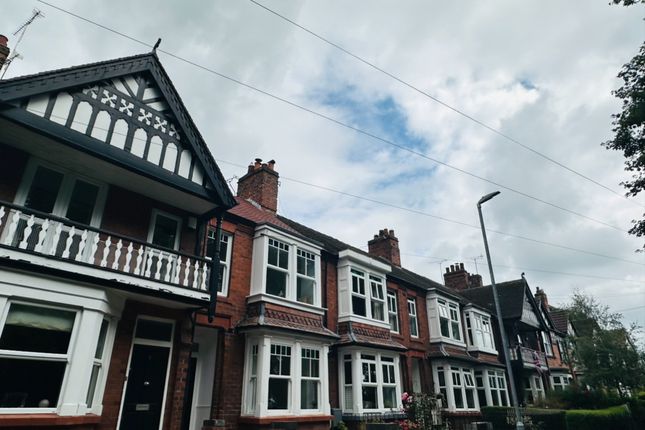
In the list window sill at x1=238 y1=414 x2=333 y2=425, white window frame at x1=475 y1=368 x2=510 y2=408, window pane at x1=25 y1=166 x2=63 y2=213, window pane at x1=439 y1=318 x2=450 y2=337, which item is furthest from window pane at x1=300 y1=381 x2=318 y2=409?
white window frame at x1=475 y1=368 x2=510 y2=408

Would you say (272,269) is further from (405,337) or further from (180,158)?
(405,337)

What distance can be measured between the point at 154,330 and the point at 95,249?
9.59 feet

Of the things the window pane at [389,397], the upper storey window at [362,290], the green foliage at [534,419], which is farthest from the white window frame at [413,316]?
the green foliage at [534,419]

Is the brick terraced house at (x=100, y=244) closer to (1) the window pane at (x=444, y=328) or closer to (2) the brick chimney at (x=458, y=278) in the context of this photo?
(1) the window pane at (x=444, y=328)

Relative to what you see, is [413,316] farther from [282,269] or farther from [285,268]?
Answer: [282,269]

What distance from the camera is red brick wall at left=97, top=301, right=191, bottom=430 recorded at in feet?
29.6

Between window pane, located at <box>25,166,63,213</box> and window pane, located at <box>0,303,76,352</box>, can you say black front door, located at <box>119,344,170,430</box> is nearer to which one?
window pane, located at <box>0,303,76,352</box>

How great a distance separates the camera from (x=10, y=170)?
8.92 metres

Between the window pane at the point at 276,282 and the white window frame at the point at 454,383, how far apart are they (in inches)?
439

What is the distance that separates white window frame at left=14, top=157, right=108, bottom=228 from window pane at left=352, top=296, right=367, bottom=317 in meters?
10.5

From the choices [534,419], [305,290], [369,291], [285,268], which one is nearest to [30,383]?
[285,268]

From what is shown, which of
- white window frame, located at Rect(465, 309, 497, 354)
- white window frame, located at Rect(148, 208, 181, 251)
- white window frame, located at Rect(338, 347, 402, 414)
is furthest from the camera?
white window frame, located at Rect(465, 309, 497, 354)

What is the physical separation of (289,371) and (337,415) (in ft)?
10.9

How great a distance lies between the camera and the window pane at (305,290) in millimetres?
14586
